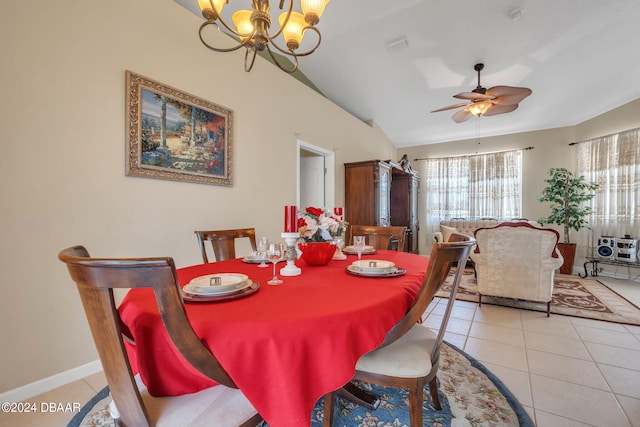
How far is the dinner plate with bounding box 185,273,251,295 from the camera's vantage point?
0.99 metres

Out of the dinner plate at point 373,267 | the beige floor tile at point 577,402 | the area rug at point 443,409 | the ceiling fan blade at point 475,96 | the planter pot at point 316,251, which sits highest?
the ceiling fan blade at point 475,96

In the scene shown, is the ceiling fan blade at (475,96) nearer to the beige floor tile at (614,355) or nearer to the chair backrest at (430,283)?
the beige floor tile at (614,355)

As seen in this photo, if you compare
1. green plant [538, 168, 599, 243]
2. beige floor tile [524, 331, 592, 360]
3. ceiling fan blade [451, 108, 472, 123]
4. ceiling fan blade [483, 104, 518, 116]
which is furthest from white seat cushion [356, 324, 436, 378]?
green plant [538, 168, 599, 243]

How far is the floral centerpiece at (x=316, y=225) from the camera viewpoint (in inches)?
58.7

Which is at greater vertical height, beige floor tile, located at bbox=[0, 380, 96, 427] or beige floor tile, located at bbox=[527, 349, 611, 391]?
beige floor tile, located at bbox=[527, 349, 611, 391]

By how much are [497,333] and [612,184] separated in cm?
419

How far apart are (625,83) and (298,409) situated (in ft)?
19.5

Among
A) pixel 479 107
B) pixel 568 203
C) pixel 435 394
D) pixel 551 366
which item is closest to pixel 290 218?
pixel 435 394

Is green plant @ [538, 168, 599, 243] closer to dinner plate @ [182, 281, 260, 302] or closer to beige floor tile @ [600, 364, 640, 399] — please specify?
beige floor tile @ [600, 364, 640, 399]

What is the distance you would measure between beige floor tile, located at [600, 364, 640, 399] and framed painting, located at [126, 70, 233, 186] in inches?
125

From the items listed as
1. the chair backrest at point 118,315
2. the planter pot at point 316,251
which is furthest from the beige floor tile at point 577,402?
the chair backrest at point 118,315

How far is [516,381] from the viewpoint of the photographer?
1767 millimetres

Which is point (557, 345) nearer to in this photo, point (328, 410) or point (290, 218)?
point (328, 410)

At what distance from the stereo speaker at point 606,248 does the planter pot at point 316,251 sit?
201 inches
